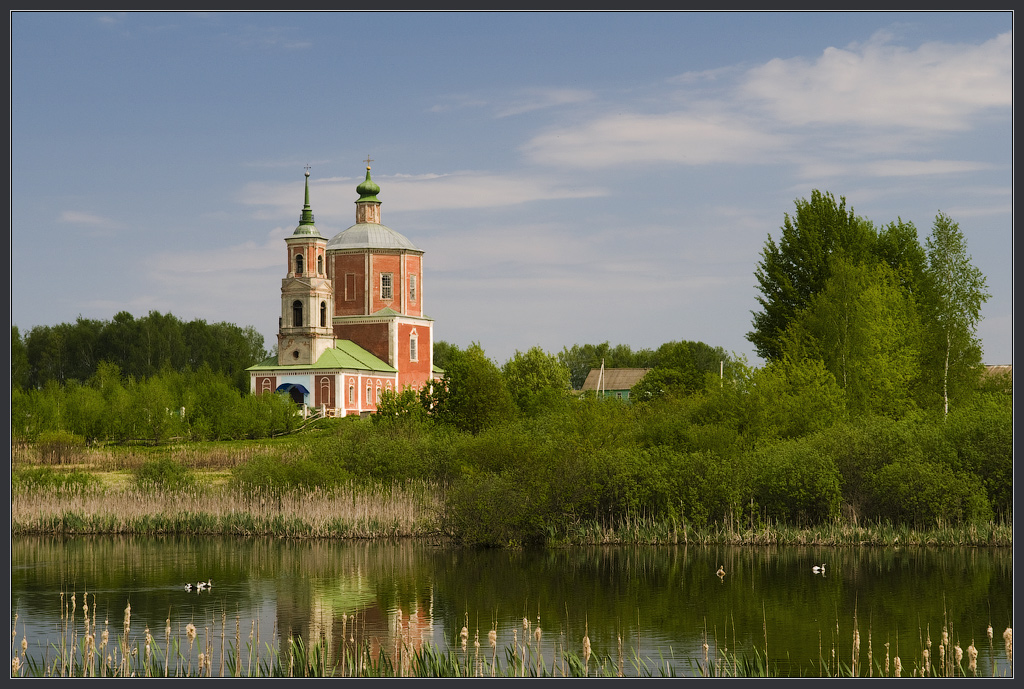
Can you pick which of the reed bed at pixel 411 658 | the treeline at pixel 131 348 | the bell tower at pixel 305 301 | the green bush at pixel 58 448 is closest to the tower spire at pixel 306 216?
the bell tower at pixel 305 301

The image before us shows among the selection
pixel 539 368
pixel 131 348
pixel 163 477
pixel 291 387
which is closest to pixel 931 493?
→ pixel 163 477

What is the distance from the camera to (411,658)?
1252cm

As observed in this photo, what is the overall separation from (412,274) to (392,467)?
162ft

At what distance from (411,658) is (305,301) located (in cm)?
5971

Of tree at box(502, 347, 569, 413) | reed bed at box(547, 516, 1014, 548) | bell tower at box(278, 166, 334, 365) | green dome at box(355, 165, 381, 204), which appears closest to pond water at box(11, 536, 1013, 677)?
reed bed at box(547, 516, 1014, 548)

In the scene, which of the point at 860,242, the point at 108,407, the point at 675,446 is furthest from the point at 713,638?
the point at 108,407

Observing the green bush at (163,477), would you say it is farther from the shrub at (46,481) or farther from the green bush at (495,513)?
the green bush at (495,513)

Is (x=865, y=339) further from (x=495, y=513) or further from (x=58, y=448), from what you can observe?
(x=58, y=448)

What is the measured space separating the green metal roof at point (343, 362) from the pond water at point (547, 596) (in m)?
44.2

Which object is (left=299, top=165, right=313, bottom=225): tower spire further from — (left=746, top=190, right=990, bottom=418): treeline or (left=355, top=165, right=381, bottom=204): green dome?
(left=746, top=190, right=990, bottom=418): treeline

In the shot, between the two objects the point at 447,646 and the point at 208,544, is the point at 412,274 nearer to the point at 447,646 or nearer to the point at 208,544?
the point at 208,544

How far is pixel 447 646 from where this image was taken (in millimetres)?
14406

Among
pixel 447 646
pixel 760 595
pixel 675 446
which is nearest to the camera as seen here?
pixel 447 646

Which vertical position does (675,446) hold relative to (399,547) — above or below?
above
